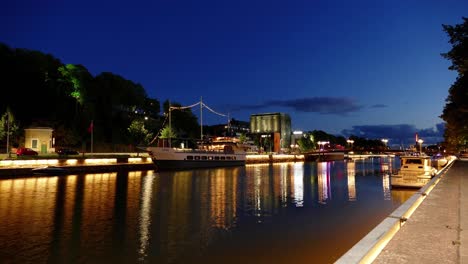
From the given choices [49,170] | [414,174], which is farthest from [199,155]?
[414,174]

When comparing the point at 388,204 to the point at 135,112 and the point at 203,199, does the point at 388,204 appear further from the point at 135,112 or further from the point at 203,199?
the point at 135,112

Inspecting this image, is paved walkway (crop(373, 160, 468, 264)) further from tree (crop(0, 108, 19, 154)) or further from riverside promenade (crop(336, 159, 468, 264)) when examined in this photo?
tree (crop(0, 108, 19, 154))

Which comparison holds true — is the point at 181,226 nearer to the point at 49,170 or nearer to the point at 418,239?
the point at 418,239

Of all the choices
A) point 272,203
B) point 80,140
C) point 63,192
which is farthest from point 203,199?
point 80,140

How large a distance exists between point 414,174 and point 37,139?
6303 cm

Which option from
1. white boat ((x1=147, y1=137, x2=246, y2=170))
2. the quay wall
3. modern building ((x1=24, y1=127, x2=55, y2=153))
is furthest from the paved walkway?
modern building ((x1=24, y1=127, x2=55, y2=153))

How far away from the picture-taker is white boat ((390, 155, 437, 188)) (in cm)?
3421

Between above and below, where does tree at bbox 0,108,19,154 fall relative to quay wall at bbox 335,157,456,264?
above

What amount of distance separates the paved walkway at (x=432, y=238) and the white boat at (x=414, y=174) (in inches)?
814

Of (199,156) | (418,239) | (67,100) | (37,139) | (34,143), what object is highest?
(67,100)

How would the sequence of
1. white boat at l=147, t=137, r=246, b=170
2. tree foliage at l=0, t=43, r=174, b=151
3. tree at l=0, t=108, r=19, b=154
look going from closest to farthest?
tree at l=0, t=108, r=19, b=154
white boat at l=147, t=137, r=246, b=170
tree foliage at l=0, t=43, r=174, b=151

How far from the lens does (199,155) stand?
252 ft

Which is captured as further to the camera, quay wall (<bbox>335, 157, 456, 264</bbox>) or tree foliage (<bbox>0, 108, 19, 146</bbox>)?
tree foliage (<bbox>0, 108, 19, 146</bbox>)

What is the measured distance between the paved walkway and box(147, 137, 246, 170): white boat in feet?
187
